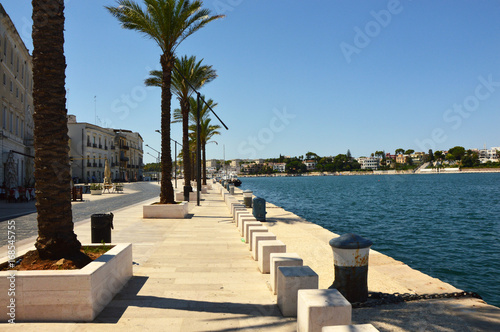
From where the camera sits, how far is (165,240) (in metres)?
10.5

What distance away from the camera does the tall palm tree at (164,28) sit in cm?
1647

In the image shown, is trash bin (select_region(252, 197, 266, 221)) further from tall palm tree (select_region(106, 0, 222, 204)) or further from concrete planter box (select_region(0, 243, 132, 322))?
concrete planter box (select_region(0, 243, 132, 322))

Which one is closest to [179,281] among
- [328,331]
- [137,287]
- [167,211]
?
[137,287]

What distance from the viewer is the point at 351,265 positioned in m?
5.84

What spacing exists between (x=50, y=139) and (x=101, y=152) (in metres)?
74.2

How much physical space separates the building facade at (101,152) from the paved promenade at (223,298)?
43.9 metres

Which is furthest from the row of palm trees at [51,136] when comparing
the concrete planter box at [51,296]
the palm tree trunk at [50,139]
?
the concrete planter box at [51,296]

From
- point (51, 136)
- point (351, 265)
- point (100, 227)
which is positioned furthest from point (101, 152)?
point (351, 265)

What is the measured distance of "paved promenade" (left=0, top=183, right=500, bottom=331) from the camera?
467 centimetres

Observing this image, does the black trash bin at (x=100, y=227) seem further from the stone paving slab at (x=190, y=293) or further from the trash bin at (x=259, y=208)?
the trash bin at (x=259, y=208)

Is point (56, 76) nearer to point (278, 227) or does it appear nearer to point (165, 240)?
point (165, 240)

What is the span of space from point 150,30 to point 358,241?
1473 cm

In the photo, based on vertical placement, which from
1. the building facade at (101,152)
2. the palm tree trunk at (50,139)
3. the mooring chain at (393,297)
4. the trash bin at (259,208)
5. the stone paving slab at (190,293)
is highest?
the building facade at (101,152)

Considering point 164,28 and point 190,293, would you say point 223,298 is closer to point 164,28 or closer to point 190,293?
point 190,293
